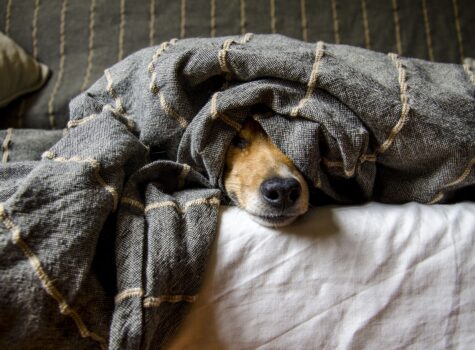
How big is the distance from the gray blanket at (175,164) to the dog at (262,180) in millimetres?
39

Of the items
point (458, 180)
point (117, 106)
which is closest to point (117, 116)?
point (117, 106)

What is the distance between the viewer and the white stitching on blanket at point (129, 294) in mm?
708

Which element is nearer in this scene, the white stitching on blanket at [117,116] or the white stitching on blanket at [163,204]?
the white stitching on blanket at [163,204]

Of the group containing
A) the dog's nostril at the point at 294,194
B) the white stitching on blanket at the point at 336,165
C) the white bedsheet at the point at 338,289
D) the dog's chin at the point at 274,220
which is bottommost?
the white bedsheet at the point at 338,289

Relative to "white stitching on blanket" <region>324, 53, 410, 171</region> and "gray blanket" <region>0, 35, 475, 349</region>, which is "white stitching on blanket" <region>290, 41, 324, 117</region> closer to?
"gray blanket" <region>0, 35, 475, 349</region>

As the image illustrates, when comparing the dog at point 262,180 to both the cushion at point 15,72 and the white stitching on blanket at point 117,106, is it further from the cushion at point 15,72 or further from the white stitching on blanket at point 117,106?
the cushion at point 15,72

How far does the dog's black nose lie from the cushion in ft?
3.11

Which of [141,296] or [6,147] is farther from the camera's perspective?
[6,147]

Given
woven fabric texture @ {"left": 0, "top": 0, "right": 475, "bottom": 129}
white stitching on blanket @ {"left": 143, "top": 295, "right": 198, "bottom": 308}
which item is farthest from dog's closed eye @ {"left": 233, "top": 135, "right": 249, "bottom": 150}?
woven fabric texture @ {"left": 0, "top": 0, "right": 475, "bottom": 129}

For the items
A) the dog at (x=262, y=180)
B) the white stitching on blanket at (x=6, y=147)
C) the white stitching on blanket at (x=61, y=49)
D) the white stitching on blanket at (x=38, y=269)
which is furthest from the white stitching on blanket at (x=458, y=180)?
the white stitching on blanket at (x=61, y=49)

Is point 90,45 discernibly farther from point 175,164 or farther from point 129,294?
point 129,294

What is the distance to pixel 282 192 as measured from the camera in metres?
0.85

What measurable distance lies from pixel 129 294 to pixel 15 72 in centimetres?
96

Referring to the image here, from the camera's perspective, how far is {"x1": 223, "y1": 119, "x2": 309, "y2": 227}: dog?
84 centimetres
